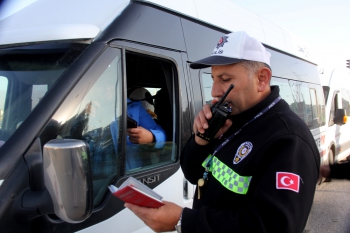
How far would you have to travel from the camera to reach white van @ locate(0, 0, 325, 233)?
4.29ft

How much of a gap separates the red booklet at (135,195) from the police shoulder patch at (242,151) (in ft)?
1.22

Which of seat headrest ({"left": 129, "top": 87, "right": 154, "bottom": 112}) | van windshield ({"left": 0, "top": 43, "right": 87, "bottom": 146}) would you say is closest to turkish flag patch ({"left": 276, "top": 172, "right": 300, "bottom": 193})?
van windshield ({"left": 0, "top": 43, "right": 87, "bottom": 146})

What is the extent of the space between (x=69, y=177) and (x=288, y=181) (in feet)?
2.69

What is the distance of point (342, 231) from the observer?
4.65 m

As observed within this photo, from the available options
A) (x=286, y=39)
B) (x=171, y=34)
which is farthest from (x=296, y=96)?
(x=171, y=34)

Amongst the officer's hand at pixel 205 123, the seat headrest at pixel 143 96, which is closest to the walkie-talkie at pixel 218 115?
the officer's hand at pixel 205 123

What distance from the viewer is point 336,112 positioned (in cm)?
627

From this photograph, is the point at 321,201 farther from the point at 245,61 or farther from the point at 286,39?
the point at 245,61

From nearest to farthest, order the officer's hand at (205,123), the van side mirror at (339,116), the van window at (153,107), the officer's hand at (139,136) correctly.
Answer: the officer's hand at (205,123), the van window at (153,107), the officer's hand at (139,136), the van side mirror at (339,116)

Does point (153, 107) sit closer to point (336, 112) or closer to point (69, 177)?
point (69, 177)

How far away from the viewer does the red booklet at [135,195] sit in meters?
1.15

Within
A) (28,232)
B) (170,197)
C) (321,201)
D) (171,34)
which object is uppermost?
(171,34)

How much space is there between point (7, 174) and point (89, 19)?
105 centimetres

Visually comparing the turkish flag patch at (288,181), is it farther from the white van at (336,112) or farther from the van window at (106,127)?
the white van at (336,112)
